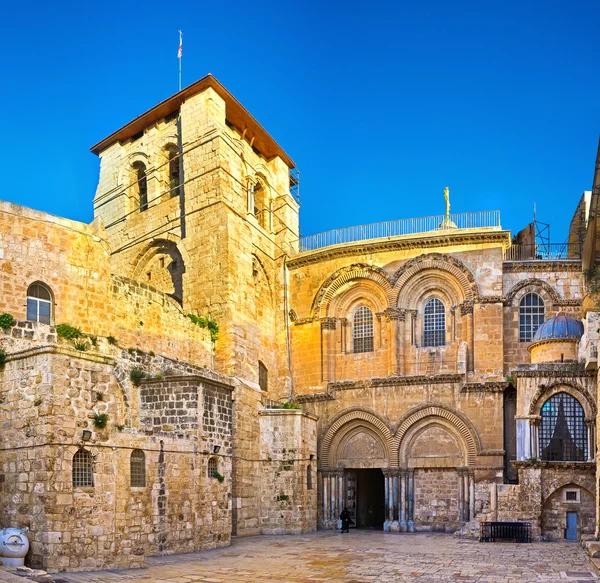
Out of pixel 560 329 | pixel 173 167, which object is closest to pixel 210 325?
pixel 173 167

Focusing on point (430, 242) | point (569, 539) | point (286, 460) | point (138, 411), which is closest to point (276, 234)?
point (430, 242)

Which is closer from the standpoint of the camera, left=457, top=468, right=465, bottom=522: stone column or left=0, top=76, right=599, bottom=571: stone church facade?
left=0, top=76, right=599, bottom=571: stone church facade

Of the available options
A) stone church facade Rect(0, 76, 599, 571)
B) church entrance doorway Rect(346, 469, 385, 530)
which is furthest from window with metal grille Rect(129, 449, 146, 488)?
church entrance doorway Rect(346, 469, 385, 530)

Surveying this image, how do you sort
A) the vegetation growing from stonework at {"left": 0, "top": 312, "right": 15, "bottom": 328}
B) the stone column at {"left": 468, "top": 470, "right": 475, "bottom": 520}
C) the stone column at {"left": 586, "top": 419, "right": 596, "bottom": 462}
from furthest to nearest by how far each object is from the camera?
the stone column at {"left": 468, "top": 470, "right": 475, "bottom": 520}
the stone column at {"left": 586, "top": 419, "right": 596, "bottom": 462}
the vegetation growing from stonework at {"left": 0, "top": 312, "right": 15, "bottom": 328}

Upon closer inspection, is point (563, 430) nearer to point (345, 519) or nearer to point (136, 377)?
point (345, 519)

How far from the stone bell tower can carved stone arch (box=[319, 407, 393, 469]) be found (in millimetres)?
2479

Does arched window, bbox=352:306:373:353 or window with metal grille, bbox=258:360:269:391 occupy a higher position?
arched window, bbox=352:306:373:353

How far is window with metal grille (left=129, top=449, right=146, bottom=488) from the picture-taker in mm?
15266

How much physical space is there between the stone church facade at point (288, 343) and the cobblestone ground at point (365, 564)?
4.36 ft

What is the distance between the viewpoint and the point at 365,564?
52.0 ft

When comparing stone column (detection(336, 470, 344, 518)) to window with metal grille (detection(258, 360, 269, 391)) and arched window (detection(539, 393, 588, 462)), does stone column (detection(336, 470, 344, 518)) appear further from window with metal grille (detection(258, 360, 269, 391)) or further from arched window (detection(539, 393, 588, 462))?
arched window (detection(539, 393, 588, 462))

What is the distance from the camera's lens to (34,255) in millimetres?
18297

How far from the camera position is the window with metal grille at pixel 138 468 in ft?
50.1

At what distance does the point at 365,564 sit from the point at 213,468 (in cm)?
473
